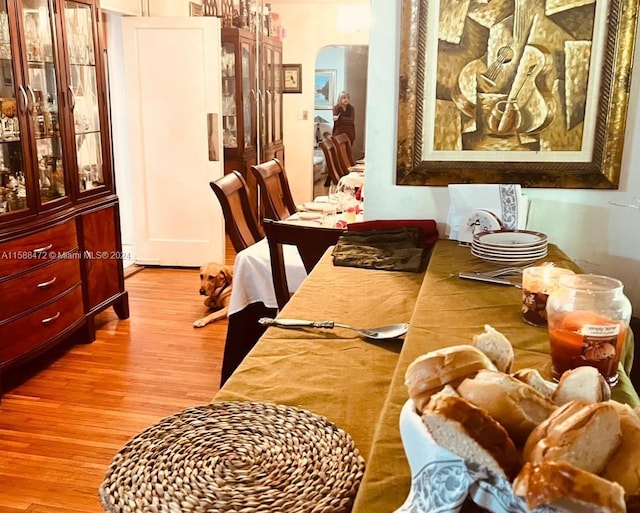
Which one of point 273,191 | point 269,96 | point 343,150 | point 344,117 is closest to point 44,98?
point 273,191

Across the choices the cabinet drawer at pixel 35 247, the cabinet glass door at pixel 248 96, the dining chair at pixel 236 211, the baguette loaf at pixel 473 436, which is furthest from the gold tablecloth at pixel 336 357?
the cabinet glass door at pixel 248 96

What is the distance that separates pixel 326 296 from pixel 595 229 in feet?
3.27

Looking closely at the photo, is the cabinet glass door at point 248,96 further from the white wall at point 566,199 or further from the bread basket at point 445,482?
the bread basket at point 445,482

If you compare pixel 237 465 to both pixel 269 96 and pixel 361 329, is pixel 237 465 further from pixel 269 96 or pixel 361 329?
pixel 269 96

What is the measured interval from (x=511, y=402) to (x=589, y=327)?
0.40 m

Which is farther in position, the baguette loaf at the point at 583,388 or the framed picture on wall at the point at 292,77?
the framed picture on wall at the point at 292,77

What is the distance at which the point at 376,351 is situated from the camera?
136cm

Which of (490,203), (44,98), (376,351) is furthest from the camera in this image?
(44,98)

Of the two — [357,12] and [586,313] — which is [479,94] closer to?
[586,313]

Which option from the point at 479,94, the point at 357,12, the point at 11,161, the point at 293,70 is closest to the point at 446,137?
the point at 479,94

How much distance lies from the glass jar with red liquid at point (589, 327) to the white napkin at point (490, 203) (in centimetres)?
94

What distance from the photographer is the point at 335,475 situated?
852mm

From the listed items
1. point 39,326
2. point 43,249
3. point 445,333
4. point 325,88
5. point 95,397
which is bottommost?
point 95,397

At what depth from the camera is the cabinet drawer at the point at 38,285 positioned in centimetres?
278
